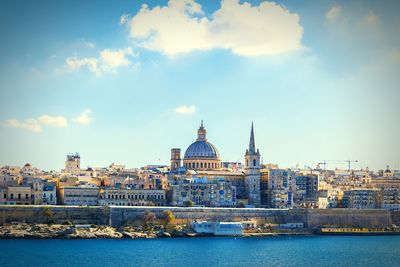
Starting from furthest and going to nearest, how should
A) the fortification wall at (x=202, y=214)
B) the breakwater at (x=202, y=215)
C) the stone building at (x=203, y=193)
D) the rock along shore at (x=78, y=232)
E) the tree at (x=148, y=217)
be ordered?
the stone building at (x=203, y=193) → the tree at (x=148, y=217) → the fortification wall at (x=202, y=214) → the breakwater at (x=202, y=215) → the rock along shore at (x=78, y=232)

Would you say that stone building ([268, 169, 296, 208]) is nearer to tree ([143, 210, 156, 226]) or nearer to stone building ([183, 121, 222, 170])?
stone building ([183, 121, 222, 170])

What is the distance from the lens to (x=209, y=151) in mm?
78188

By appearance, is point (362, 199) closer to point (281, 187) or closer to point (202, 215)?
point (281, 187)

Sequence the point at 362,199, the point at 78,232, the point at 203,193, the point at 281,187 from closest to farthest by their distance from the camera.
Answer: the point at 78,232 < the point at 203,193 < the point at 281,187 < the point at 362,199

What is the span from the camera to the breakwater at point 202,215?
57.2 m

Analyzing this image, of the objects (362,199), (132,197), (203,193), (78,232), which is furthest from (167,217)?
(362,199)

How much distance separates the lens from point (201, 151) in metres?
77.8

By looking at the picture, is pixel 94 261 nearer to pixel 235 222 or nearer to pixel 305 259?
pixel 305 259

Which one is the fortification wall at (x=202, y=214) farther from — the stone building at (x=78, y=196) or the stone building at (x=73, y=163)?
the stone building at (x=73, y=163)

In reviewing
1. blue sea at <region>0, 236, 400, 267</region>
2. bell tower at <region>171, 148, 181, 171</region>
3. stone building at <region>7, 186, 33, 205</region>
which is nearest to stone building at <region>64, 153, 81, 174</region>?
bell tower at <region>171, 148, 181, 171</region>

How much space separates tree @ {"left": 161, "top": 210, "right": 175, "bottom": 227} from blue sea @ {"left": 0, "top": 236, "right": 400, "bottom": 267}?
3.92 metres

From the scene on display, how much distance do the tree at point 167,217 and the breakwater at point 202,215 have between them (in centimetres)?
42

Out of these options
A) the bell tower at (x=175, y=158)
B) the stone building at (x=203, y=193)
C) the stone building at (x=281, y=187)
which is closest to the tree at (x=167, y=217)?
the stone building at (x=203, y=193)

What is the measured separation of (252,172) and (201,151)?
667 centimetres
